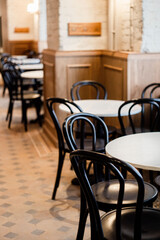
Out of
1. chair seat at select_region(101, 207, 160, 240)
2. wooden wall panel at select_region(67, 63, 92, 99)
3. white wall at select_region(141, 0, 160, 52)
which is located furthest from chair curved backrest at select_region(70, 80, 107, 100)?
chair seat at select_region(101, 207, 160, 240)

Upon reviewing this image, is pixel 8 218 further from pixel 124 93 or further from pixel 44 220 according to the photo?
pixel 124 93

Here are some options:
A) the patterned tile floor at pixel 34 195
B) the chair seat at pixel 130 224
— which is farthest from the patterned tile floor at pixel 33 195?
the chair seat at pixel 130 224

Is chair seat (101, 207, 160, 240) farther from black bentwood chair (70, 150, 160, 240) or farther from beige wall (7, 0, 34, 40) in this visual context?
beige wall (7, 0, 34, 40)

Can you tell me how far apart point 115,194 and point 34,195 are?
1354mm

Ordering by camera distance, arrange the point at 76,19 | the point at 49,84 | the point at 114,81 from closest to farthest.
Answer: the point at 114,81
the point at 76,19
the point at 49,84

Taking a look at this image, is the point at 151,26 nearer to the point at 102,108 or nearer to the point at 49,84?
the point at 102,108

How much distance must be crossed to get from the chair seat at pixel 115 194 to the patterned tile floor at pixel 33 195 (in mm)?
522

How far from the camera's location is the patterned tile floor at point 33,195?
287cm

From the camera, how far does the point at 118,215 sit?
1.77 metres

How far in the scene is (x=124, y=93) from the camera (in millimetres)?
4488

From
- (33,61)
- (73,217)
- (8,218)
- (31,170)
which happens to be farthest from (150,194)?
(33,61)

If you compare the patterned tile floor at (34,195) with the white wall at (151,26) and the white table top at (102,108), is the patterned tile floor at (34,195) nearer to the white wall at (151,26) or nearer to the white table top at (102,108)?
the white table top at (102,108)

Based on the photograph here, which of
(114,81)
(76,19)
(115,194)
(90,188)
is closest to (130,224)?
(90,188)

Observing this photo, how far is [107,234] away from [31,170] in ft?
7.95
